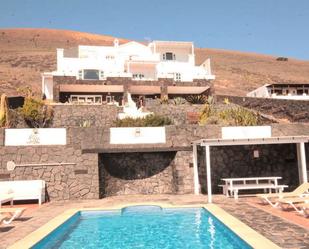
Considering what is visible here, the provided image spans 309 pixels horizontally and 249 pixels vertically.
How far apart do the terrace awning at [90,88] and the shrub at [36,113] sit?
815 cm

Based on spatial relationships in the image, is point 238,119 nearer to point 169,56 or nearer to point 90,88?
point 90,88

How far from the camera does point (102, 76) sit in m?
34.4

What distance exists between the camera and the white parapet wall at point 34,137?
16406mm

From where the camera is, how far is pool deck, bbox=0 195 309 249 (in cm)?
782

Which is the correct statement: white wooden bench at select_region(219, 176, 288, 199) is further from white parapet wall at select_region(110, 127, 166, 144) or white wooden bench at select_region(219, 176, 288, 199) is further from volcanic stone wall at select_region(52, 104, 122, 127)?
volcanic stone wall at select_region(52, 104, 122, 127)

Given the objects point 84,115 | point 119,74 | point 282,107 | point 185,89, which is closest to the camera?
point 84,115

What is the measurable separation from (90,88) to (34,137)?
18.0m

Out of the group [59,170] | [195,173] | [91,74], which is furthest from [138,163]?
[91,74]

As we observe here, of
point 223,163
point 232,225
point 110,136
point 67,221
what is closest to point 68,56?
point 110,136

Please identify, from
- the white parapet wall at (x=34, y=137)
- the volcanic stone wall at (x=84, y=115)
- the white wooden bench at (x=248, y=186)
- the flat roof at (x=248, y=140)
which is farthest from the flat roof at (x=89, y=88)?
the flat roof at (x=248, y=140)

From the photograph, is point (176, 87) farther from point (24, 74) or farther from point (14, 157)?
point (24, 74)

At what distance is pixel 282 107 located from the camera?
3172 cm

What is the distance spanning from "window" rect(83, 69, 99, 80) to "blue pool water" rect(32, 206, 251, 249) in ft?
73.8

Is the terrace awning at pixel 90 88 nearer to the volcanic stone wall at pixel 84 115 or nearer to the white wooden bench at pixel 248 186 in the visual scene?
the volcanic stone wall at pixel 84 115
